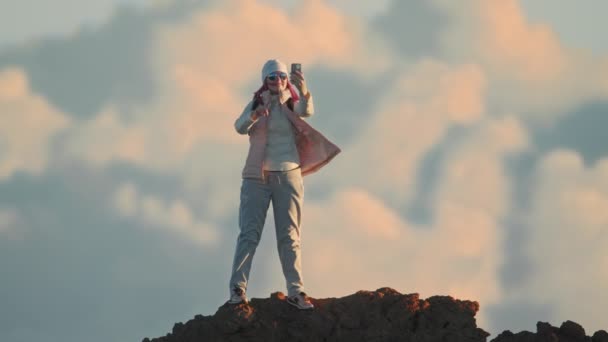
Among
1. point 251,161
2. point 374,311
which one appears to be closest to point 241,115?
point 251,161

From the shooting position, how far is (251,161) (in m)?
18.0

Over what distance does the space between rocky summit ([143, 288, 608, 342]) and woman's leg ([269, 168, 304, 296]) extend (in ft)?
1.79

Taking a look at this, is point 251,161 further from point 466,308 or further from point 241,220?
point 466,308

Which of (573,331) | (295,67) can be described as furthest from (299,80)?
(573,331)

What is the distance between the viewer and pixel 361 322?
18062 mm

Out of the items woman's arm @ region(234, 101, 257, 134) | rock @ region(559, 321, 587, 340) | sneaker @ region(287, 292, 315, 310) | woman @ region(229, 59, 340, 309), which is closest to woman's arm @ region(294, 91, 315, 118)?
woman @ region(229, 59, 340, 309)

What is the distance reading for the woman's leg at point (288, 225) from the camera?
17984mm

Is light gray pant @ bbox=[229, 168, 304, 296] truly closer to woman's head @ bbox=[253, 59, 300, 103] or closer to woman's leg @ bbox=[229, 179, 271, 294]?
woman's leg @ bbox=[229, 179, 271, 294]

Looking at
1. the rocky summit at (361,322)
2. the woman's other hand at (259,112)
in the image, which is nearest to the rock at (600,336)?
the rocky summit at (361,322)

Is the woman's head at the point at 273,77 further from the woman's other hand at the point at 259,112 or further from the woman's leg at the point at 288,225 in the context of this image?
the woman's leg at the point at 288,225

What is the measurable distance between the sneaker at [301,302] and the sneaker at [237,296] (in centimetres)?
73

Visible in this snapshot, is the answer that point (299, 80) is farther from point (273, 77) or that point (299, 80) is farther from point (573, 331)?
point (573, 331)

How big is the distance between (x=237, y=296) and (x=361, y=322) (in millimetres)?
1950

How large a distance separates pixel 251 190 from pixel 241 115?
1.16 metres
